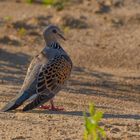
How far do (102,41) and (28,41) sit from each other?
1564 millimetres

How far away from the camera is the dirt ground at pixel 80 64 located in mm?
9367

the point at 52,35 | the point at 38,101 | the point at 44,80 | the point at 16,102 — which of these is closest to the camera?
the point at 16,102

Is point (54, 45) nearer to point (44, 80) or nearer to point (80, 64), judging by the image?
point (44, 80)

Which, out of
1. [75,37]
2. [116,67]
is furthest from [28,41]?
[116,67]

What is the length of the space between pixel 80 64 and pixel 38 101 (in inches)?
193

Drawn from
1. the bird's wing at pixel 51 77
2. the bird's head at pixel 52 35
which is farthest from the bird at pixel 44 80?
the bird's head at pixel 52 35

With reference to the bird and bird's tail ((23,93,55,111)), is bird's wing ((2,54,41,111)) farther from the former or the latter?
bird's tail ((23,93,55,111))

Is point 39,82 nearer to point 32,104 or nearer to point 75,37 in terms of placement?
point 32,104

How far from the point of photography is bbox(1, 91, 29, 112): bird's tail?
10.3 metres

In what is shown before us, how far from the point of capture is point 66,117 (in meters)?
10.0

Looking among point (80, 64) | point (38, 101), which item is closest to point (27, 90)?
point (38, 101)

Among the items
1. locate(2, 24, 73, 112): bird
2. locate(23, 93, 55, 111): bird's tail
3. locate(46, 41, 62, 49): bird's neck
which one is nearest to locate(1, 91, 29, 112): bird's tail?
locate(2, 24, 73, 112): bird

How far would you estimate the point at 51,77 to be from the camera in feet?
35.6

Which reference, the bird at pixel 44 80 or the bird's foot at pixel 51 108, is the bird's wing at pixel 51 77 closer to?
the bird at pixel 44 80
